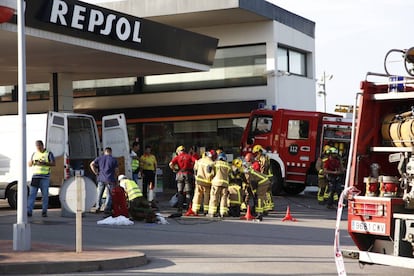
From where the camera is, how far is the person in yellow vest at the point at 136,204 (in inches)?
632

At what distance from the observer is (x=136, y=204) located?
639 inches

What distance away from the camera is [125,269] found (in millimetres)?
10102

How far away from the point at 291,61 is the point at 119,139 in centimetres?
1115

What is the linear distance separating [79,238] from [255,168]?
25.9 feet

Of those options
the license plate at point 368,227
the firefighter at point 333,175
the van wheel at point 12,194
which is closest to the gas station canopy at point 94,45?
the van wheel at point 12,194

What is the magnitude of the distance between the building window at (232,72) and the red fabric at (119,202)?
40.7 ft

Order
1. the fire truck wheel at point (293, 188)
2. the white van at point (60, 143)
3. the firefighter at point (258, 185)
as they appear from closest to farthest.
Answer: the firefighter at point (258, 185) < the white van at point (60, 143) < the fire truck wheel at point (293, 188)

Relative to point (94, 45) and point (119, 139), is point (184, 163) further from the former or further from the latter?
point (94, 45)

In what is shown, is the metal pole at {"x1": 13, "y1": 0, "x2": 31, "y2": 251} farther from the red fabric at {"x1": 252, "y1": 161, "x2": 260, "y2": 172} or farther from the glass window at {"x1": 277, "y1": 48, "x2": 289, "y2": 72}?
the glass window at {"x1": 277, "y1": 48, "x2": 289, "y2": 72}

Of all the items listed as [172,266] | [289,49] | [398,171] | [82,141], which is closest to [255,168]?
[82,141]

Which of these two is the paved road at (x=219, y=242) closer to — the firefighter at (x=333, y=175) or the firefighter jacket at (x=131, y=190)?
the firefighter jacket at (x=131, y=190)

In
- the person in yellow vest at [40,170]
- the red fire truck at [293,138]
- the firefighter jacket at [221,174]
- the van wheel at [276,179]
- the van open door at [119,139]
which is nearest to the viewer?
the person in yellow vest at [40,170]

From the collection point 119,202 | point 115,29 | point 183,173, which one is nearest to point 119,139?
point 183,173

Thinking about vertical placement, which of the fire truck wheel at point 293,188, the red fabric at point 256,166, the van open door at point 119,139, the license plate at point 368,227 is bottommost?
the fire truck wheel at point 293,188
